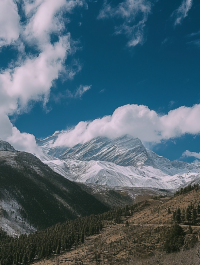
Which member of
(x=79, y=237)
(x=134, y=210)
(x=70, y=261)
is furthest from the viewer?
(x=134, y=210)

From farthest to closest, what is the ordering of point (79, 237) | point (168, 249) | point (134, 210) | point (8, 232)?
point (8, 232)
point (134, 210)
point (79, 237)
point (168, 249)

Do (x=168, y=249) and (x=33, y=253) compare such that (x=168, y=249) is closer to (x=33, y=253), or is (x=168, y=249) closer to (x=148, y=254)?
(x=148, y=254)


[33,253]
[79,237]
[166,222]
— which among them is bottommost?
[33,253]

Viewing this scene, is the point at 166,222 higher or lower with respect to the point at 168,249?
higher

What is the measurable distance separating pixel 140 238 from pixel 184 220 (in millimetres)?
15285

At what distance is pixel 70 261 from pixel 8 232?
123m

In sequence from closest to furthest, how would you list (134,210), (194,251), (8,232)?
(194,251) → (134,210) → (8,232)

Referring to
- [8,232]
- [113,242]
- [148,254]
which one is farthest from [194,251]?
[8,232]

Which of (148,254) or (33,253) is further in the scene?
(33,253)

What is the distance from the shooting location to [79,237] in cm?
10731

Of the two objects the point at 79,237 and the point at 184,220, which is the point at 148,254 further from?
the point at 79,237

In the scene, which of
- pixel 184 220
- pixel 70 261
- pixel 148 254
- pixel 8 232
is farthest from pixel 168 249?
pixel 8 232

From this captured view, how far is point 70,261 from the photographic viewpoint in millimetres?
76125

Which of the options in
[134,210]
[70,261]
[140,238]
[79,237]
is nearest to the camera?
[140,238]
